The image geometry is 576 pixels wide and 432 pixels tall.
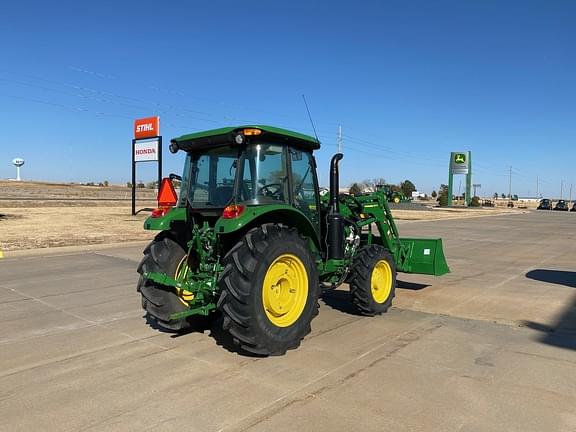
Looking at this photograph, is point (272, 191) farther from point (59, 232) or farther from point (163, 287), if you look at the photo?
point (59, 232)

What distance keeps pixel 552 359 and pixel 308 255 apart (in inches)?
104

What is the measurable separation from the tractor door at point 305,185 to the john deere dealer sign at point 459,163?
72785 mm

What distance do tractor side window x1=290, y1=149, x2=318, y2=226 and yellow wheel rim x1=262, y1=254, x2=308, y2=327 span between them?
79cm

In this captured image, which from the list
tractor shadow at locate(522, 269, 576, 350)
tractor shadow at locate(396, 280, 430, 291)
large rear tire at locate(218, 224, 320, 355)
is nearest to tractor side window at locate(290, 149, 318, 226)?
large rear tire at locate(218, 224, 320, 355)

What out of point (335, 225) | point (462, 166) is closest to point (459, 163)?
point (462, 166)

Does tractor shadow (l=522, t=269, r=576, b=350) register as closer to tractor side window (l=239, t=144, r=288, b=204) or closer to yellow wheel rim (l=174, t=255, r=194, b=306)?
tractor side window (l=239, t=144, r=288, b=204)

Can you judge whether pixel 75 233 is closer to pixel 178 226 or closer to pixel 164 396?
pixel 178 226

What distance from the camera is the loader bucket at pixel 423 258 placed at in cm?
759

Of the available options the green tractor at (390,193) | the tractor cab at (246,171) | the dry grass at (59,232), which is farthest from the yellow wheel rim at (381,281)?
the dry grass at (59,232)

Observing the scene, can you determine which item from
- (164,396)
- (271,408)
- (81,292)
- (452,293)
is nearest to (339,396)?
(271,408)

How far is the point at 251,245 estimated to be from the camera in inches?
181

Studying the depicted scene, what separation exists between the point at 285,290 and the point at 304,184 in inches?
52.9

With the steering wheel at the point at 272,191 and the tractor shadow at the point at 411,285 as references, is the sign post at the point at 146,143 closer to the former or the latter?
the tractor shadow at the point at 411,285

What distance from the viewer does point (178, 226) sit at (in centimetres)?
562
